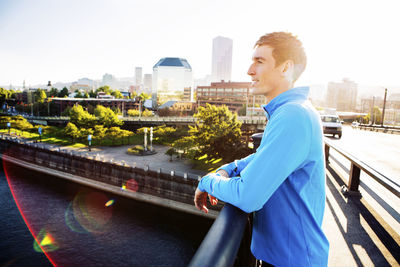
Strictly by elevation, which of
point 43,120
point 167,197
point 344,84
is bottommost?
point 167,197

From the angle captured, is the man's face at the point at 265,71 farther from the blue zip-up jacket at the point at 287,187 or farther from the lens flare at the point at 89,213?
the lens flare at the point at 89,213

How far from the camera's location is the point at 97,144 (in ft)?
144

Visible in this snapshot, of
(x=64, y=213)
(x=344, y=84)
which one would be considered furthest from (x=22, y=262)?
(x=344, y=84)

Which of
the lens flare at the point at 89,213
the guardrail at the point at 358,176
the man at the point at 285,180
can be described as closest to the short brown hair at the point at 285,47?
the man at the point at 285,180

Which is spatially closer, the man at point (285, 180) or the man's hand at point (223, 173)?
the man at point (285, 180)

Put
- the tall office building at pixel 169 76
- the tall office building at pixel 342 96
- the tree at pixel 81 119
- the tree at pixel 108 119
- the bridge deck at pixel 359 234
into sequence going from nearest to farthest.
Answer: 1. the bridge deck at pixel 359 234
2. the tree at pixel 81 119
3. the tree at pixel 108 119
4. the tall office building at pixel 342 96
5. the tall office building at pixel 169 76

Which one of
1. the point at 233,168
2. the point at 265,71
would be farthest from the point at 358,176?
the point at 265,71

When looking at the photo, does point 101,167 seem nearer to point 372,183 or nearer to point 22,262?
point 22,262

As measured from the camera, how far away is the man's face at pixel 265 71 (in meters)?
1.56

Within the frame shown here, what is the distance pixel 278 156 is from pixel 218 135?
28.1m

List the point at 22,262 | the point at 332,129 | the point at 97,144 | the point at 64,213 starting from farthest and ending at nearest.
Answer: the point at 97,144 < the point at 64,213 < the point at 22,262 < the point at 332,129

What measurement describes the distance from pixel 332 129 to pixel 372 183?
855 cm

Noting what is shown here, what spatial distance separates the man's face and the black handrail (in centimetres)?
80

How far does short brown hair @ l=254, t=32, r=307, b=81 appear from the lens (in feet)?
5.01
